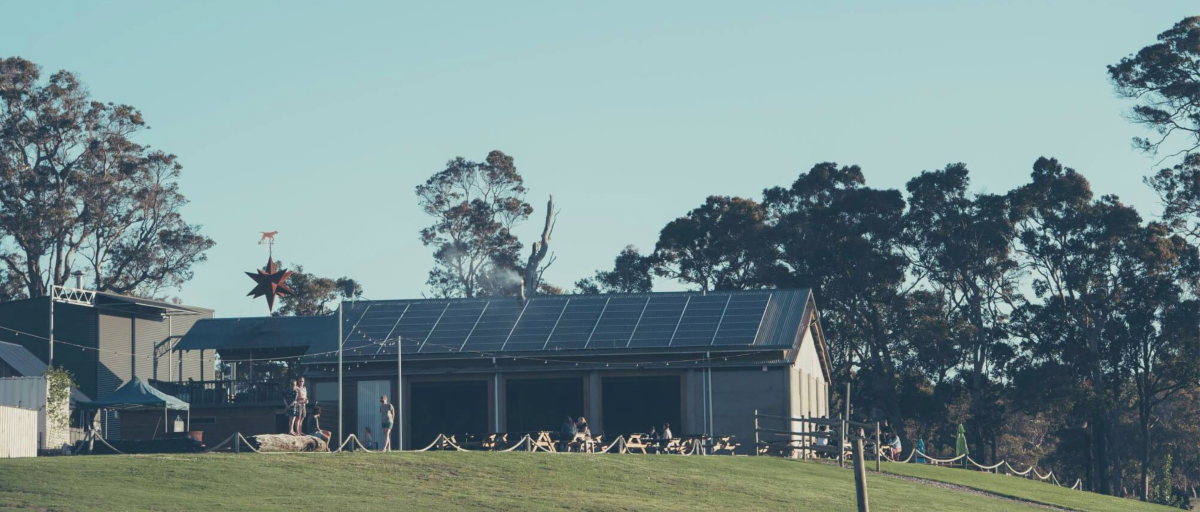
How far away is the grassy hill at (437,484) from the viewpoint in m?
23.7

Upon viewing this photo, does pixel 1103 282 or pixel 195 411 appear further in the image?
pixel 1103 282

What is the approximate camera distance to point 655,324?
44.7m

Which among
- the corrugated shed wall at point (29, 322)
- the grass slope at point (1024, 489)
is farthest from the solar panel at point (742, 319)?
the corrugated shed wall at point (29, 322)

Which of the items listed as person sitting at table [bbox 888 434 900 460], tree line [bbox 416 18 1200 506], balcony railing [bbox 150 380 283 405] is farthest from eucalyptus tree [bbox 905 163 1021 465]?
balcony railing [bbox 150 380 283 405]

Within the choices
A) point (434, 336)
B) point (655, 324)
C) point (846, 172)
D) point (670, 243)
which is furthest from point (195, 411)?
point (846, 172)

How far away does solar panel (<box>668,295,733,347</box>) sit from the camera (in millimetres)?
43188

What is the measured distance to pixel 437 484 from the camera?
26641 mm

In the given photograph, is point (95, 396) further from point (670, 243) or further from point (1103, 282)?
point (1103, 282)

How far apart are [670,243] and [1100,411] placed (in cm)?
2278

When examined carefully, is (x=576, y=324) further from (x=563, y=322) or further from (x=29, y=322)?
(x=29, y=322)

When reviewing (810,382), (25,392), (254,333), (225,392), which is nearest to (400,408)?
(225,392)

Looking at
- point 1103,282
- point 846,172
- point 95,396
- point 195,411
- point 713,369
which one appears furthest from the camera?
point 846,172

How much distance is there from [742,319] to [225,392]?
18260 millimetres

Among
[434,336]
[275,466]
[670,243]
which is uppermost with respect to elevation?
→ [670,243]
